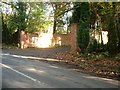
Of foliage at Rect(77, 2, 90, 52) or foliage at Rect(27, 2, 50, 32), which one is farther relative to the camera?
foliage at Rect(27, 2, 50, 32)

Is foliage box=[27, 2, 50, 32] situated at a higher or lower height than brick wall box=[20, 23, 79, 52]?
higher

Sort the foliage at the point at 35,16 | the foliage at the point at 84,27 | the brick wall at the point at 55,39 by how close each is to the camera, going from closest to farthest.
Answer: the foliage at the point at 84,27 → the brick wall at the point at 55,39 → the foliage at the point at 35,16

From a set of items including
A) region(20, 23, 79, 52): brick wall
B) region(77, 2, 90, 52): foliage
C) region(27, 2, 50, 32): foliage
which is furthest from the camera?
region(27, 2, 50, 32): foliage

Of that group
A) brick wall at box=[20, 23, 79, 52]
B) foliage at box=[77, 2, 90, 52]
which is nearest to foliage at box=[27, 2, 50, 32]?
brick wall at box=[20, 23, 79, 52]

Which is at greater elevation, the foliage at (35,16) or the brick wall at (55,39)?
the foliage at (35,16)

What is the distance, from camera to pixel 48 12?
147ft

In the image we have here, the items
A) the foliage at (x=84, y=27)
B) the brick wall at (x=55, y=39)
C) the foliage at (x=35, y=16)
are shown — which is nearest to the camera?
the foliage at (x=84, y=27)

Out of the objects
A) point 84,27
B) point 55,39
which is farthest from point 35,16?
point 84,27

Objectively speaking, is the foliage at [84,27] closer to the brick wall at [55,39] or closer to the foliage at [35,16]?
the brick wall at [55,39]

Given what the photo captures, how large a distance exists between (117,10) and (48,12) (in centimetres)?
2377

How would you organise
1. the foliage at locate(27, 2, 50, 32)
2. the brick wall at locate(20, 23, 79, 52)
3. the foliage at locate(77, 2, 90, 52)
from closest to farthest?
the foliage at locate(77, 2, 90, 52)
the brick wall at locate(20, 23, 79, 52)
the foliage at locate(27, 2, 50, 32)

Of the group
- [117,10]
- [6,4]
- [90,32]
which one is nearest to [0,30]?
[6,4]

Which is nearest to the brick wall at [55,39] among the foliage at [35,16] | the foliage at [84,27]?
Answer: the foliage at [84,27]

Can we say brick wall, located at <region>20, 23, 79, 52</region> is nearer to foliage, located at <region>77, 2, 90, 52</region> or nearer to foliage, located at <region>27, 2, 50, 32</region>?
foliage, located at <region>77, 2, 90, 52</region>
